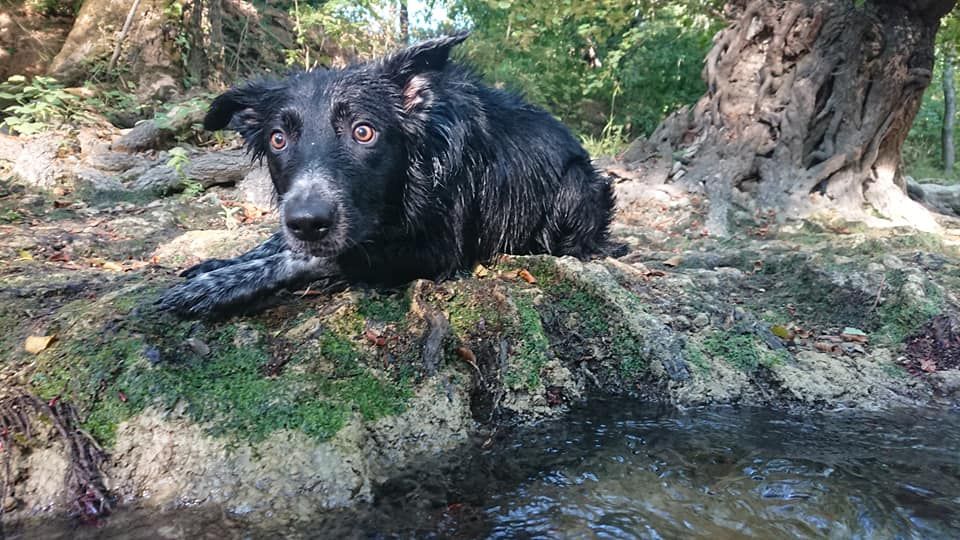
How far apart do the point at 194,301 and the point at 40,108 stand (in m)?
5.13

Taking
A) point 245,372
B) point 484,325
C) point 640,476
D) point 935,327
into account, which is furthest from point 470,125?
point 935,327

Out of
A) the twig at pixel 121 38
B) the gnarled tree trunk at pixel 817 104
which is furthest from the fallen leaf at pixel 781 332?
the twig at pixel 121 38

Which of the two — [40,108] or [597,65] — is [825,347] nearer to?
[40,108]

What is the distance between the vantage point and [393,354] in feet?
8.80

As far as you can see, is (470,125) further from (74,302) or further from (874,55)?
(874,55)

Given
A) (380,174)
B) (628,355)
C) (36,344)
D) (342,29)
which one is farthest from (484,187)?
(342,29)

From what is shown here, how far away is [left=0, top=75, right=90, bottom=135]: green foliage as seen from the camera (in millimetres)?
6218

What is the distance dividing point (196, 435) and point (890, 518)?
7.69 feet

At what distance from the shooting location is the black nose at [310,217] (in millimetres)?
2619

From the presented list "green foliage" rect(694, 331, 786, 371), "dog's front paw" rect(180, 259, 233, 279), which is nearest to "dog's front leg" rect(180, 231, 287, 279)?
"dog's front paw" rect(180, 259, 233, 279)

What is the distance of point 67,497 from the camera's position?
6.53ft

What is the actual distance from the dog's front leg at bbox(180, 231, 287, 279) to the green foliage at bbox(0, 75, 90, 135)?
14.2 ft

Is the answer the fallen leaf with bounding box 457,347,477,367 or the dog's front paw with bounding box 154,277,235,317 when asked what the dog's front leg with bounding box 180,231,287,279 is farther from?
the fallen leaf with bounding box 457,347,477,367

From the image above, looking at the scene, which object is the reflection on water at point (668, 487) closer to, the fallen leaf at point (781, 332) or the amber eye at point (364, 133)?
the fallen leaf at point (781, 332)
